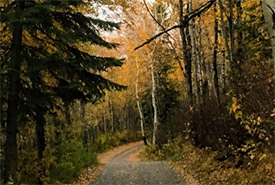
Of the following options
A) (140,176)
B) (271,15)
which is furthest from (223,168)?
(271,15)

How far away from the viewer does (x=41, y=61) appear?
26.7 feet

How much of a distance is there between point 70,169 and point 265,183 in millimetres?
6396

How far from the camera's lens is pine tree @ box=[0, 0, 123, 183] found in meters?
8.00

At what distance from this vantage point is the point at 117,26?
9.38 metres

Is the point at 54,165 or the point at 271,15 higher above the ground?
the point at 271,15

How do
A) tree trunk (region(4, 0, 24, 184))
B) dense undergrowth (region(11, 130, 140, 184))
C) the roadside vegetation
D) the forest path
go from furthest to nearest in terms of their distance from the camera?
the forest path, dense undergrowth (region(11, 130, 140, 184)), tree trunk (region(4, 0, 24, 184)), the roadside vegetation

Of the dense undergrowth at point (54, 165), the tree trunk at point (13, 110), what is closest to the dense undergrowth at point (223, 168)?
the dense undergrowth at point (54, 165)

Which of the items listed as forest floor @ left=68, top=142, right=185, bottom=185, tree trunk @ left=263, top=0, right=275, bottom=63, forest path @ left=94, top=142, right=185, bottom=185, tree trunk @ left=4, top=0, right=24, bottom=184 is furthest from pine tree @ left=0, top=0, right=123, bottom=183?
tree trunk @ left=263, top=0, right=275, bottom=63

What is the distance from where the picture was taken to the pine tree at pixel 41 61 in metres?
8.00

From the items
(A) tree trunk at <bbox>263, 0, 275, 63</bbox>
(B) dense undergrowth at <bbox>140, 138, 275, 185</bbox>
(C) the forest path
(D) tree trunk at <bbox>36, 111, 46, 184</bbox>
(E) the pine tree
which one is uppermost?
(E) the pine tree

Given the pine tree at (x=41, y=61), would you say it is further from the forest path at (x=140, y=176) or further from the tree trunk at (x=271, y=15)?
the tree trunk at (x=271, y=15)

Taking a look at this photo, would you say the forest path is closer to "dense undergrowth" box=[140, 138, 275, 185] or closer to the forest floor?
the forest floor

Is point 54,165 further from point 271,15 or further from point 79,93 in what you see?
point 271,15

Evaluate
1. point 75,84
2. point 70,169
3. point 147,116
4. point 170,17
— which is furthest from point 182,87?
point 75,84
